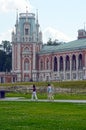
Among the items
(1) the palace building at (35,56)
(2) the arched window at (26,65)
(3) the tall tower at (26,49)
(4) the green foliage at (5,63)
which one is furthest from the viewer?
(4) the green foliage at (5,63)

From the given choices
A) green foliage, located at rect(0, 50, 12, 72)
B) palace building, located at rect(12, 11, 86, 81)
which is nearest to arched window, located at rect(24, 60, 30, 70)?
palace building, located at rect(12, 11, 86, 81)

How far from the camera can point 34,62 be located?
13738 centimetres

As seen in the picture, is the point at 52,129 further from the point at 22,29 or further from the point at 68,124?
the point at 22,29

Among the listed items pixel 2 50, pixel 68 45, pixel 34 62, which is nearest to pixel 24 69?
pixel 34 62

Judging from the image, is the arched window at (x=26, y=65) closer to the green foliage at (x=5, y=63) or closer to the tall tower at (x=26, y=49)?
the tall tower at (x=26, y=49)

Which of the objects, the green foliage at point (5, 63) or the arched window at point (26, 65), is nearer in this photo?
the arched window at point (26, 65)

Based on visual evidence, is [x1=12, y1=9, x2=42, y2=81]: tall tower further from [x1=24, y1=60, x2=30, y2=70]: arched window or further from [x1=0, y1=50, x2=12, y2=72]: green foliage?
[x1=0, y1=50, x2=12, y2=72]: green foliage

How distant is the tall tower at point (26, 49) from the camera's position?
136 m

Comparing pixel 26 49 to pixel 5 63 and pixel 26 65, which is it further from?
pixel 5 63

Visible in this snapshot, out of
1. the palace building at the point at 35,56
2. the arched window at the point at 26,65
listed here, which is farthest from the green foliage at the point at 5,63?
the arched window at the point at 26,65

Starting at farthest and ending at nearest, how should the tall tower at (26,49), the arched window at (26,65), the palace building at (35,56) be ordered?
1. the arched window at (26,65)
2. the tall tower at (26,49)
3. the palace building at (35,56)

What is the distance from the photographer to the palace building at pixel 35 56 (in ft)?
434

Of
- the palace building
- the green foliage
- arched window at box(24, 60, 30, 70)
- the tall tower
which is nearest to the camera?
the palace building

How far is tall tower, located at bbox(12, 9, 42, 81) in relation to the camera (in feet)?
447
